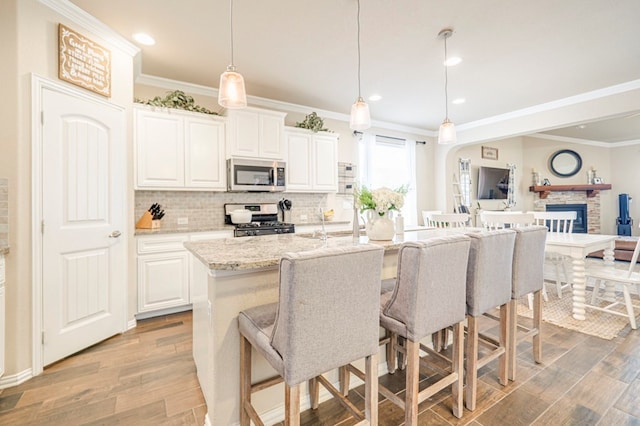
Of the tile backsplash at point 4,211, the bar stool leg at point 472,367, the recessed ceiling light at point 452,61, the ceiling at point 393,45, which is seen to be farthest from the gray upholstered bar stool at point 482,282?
the tile backsplash at point 4,211

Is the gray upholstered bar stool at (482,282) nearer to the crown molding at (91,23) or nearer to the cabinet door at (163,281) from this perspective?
the cabinet door at (163,281)

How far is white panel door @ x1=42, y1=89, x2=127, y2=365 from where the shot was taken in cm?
218

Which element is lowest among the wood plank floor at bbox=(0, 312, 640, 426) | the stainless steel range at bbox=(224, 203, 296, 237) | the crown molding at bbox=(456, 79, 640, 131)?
the wood plank floor at bbox=(0, 312, 640, 426)

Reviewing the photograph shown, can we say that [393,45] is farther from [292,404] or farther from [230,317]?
[292,404]

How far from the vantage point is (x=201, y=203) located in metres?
3.81

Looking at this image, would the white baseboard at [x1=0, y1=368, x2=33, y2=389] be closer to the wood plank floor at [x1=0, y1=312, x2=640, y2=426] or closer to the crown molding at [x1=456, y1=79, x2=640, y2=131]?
the wood plank floor at [x1=0, y1=312, x2=640, y2=426]

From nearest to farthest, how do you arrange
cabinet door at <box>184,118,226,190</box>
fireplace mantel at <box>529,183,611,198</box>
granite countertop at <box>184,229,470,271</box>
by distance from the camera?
granite countertop at <box>184,229,470,271</box> → cabinet door at <box>184,118,226,190</box> → fireplace mantel at <box>529,183,611,198</box>

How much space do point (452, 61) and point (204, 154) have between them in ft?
9.86

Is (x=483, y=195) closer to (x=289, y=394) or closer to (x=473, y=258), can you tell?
(x=473, y=258)

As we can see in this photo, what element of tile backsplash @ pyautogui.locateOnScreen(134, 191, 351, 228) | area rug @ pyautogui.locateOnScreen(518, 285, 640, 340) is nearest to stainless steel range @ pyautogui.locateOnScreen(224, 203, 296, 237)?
tile backsplash @ pyautogui.locateOnScreen(134, 191, 351, 228)

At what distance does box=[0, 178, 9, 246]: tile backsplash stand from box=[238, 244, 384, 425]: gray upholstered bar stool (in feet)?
6.33

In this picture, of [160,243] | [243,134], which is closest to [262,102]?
[243,134]

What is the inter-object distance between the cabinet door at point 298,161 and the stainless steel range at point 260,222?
444 mm

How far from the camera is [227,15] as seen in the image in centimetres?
234
